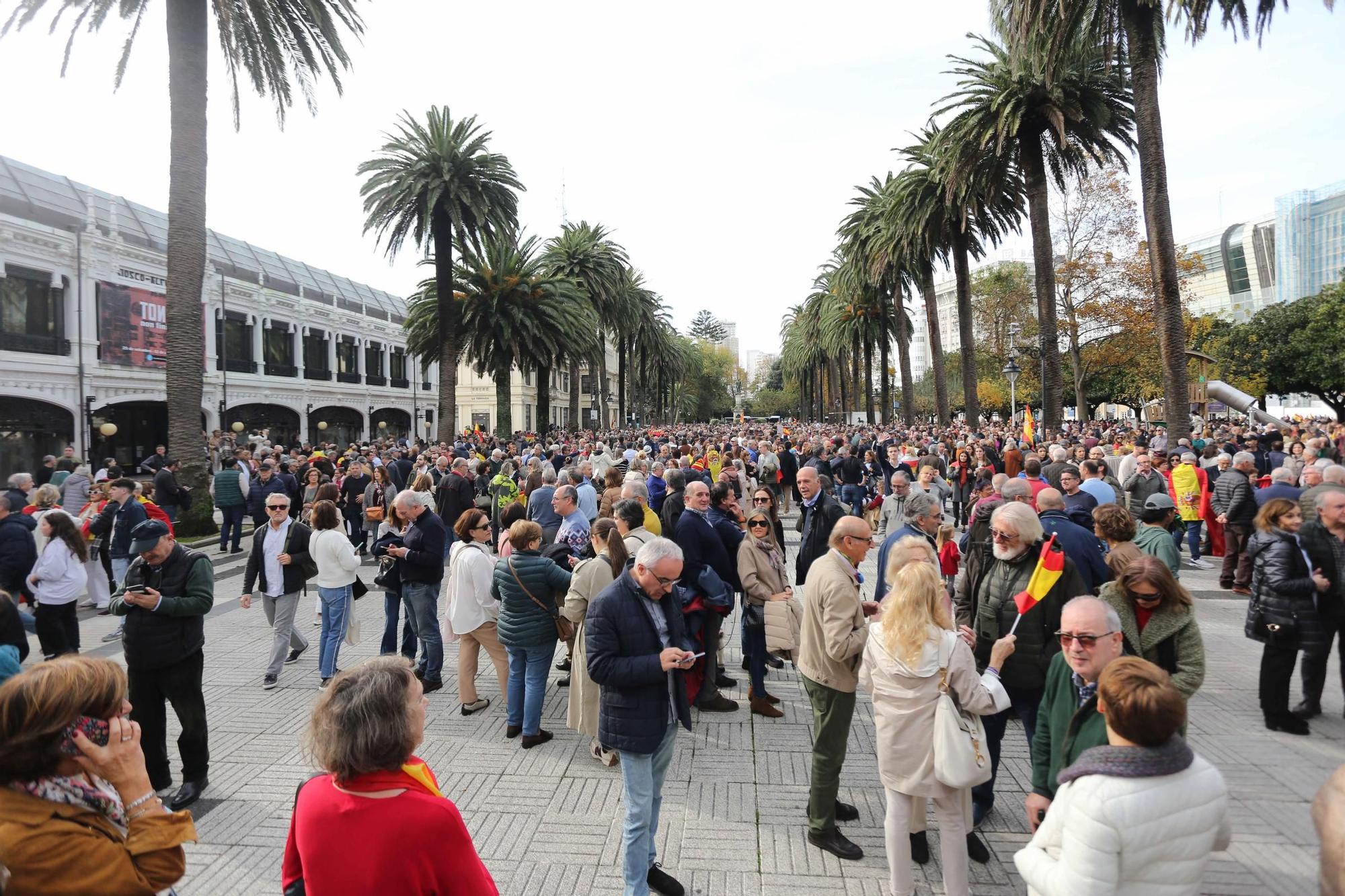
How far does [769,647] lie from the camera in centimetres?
558

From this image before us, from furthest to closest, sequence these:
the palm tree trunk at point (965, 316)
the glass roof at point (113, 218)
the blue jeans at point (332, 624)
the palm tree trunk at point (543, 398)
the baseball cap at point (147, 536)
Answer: the palm tree trunk at point (543, 398) < the palm tree trunk at point (965, 316) < the glass roof at point (113, 218) < the blue jeans at point (332, 624) < the baseball cap at point (147, 536)

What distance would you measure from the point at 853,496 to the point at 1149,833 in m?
12.3

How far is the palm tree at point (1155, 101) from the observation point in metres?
15.7

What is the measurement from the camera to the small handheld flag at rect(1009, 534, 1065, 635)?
4039 mm

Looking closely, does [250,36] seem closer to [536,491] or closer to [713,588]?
[536,491]

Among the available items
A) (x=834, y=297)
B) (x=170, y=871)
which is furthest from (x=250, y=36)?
(x=834, y=297)

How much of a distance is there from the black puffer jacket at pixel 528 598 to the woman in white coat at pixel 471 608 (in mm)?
410

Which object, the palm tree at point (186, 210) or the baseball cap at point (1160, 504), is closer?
the baseball cap at point (1160, 504)

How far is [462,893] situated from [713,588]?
12.0ft

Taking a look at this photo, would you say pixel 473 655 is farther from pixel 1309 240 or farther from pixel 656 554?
pixel 1309 240

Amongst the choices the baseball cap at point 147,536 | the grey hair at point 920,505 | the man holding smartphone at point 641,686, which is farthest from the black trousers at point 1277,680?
the baseball cap at point 147,536

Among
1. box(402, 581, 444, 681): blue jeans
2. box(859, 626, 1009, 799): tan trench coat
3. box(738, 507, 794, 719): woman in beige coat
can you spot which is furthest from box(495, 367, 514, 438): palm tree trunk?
box(859, 626, 1009, 799): tan trench coat

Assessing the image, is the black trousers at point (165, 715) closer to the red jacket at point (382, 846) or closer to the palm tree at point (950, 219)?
the red jacket at point (382, 846)

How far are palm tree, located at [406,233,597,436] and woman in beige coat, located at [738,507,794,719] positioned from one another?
25.9m
